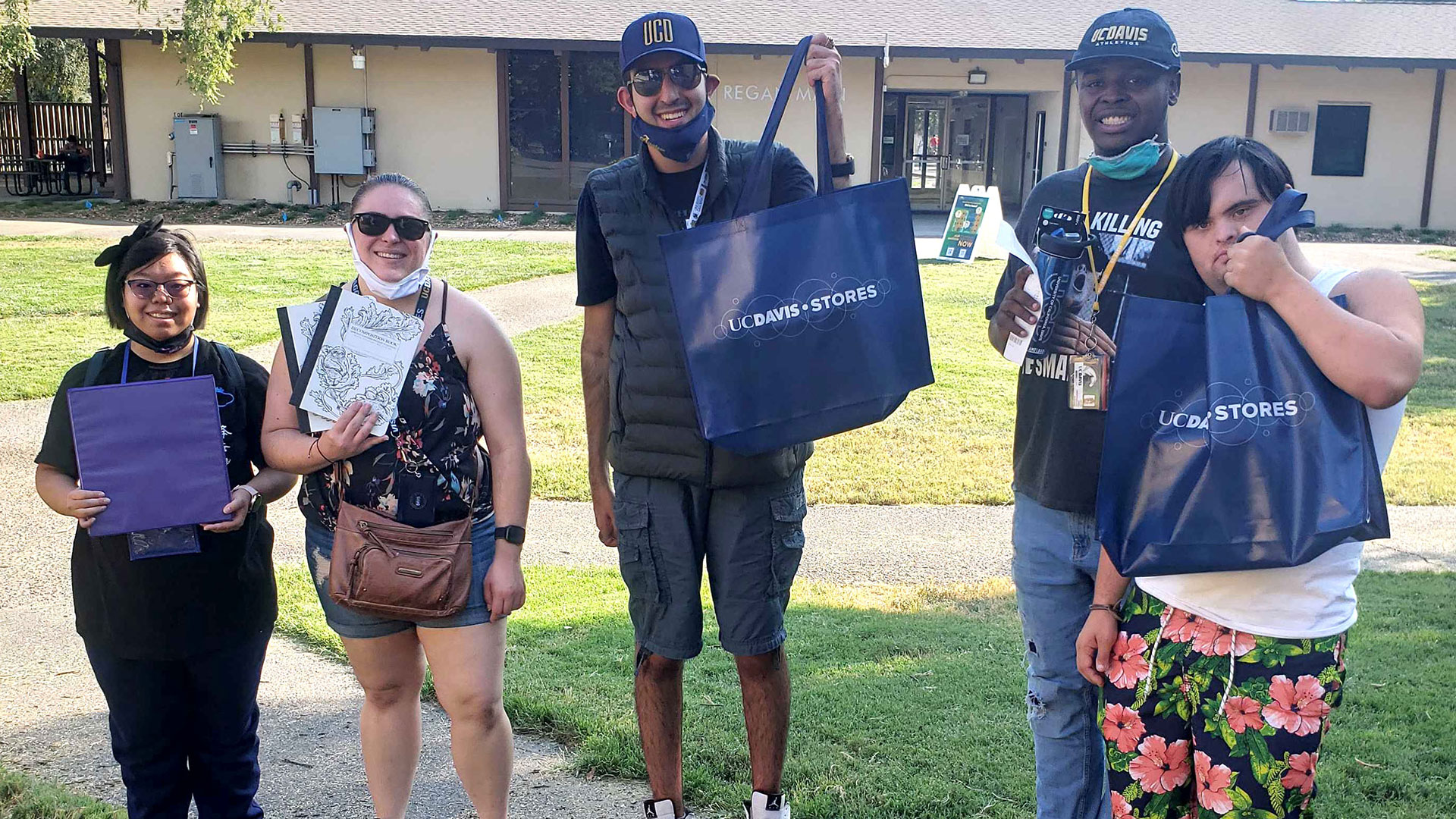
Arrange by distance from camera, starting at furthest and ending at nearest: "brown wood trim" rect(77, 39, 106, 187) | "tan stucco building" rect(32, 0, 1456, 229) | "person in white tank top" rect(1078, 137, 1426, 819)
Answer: "brown wood trim" rect(77, 39, 106, 187)
"tan stucco building" rect(32, 0, 1456, 229)
"person in white tank top" rect(1078, 137, 1426, 819)

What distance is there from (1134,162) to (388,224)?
181 centimetres

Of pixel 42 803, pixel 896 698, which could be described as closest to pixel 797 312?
pixel 896 698

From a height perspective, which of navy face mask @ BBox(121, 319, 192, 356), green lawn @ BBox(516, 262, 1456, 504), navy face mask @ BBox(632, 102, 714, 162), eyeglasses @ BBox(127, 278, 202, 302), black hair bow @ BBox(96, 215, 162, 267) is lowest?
green lawn @ BBox(516, 262, 1456, 504)

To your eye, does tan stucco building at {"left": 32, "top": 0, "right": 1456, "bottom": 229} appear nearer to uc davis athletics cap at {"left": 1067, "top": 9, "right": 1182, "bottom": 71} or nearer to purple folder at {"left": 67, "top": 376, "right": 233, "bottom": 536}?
uc davis athletics cap at {"left": 1067, "top": 9, "right": 1182, "bottom": 71}

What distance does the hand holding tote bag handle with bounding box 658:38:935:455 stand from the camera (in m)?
2.69

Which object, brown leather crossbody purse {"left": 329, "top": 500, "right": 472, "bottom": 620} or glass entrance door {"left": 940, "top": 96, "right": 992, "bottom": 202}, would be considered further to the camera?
glass entrance door {"left": 940, "top": 96, "right": 992, "bottom": 202}

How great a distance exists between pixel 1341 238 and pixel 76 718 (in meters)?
23.3

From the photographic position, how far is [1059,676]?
9.58ft

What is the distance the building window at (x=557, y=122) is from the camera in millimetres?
23219

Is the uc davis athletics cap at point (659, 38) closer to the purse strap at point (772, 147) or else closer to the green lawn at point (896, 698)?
the purse strap at point (772, 147)

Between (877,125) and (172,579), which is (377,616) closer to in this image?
(172,579)

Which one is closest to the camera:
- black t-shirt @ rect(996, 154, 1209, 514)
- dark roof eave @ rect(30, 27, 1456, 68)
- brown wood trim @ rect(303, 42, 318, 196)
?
black t-shirt @ rect(996, 154, 1209, 514)

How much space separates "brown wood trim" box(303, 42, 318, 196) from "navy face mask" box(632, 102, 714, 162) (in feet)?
70.0

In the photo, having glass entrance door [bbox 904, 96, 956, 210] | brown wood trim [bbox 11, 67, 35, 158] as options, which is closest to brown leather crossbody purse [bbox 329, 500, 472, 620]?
glass entrance door [bbox 904, 96, 956, 210]
